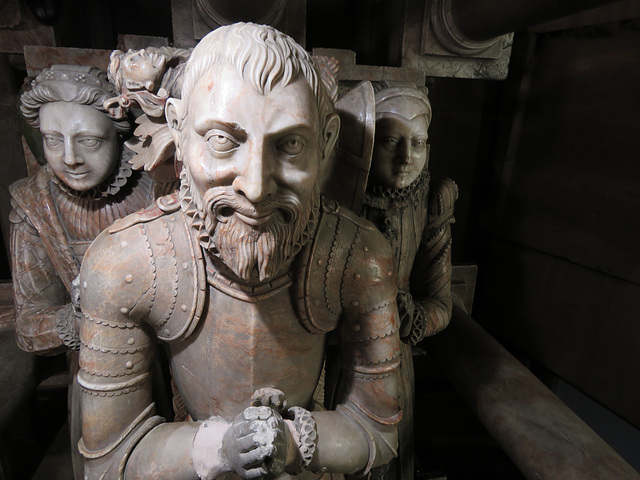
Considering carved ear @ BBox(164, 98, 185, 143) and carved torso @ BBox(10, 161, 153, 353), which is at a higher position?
carved ear @ BBox(164, 98, 185, 143)

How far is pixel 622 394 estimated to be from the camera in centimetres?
225

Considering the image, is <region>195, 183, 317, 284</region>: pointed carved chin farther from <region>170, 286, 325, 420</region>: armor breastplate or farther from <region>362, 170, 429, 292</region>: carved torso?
<region>362, 170, 429, 292</region>: carved torso

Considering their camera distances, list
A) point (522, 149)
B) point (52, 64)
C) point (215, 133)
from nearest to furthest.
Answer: point (215, 133)
point (52, 64)
point (522, 149)

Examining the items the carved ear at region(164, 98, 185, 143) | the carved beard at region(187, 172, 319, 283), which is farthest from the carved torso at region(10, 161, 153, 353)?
the carved beard at region(187, 172, 319, 283)

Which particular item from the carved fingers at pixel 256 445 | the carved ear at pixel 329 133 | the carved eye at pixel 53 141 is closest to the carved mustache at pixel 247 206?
the carved ear at pixel 329 133

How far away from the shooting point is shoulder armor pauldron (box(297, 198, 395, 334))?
1.12 metres

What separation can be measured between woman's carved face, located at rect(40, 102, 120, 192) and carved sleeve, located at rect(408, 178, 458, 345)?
51.0 inches

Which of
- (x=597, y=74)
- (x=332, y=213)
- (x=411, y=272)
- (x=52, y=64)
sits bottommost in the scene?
(x=411, y=272)

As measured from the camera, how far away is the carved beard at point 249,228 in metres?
0.89

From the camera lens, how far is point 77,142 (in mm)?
1335

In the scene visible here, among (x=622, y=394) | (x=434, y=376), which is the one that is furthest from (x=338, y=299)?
(x=434, y=376)

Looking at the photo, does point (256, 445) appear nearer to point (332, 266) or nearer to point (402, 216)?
point (332, 266)

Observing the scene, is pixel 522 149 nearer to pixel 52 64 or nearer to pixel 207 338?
pixel 207 338

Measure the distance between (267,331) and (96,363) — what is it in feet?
1.53
